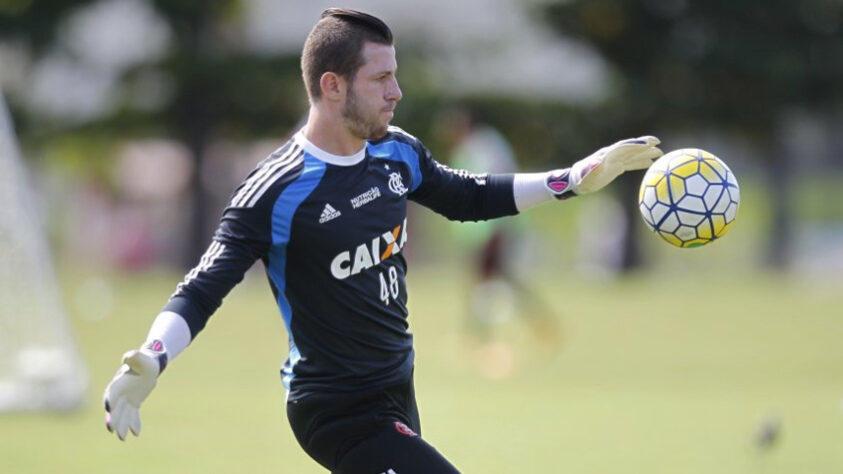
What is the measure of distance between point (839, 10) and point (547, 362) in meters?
19.5

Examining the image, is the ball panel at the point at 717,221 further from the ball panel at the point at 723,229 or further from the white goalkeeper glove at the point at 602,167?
the white goalkeeper glove at the point at 602,167

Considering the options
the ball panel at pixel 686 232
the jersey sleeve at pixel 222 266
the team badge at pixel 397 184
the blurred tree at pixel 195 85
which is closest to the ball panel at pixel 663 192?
the ball panel at pixel 686 232

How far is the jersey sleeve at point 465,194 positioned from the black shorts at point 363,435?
2.93ft

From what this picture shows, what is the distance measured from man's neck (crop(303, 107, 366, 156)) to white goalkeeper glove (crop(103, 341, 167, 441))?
3.76 ft

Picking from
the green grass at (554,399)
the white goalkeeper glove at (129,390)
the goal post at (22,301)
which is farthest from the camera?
the goal post at (22,301)

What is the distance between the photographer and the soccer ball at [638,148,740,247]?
20.7 feet

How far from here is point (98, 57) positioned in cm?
3247

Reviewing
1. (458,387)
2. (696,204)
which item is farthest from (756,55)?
(696,204)

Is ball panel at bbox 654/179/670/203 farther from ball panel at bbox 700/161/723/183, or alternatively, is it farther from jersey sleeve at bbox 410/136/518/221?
jersey sleeve at bbox 410/136/518/221

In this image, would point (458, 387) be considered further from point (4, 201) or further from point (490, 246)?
point (4, 201)

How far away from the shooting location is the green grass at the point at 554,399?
9547 mm

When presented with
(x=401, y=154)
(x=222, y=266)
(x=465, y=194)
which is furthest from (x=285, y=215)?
(x=465, y=194)

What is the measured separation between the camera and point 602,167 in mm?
6109

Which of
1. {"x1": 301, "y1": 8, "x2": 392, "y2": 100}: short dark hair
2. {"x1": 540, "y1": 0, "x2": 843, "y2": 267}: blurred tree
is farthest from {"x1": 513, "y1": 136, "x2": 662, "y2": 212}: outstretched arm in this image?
{"x1": 540, "y1": 0, "x2": 843, "y2": 267}: blurred tree
